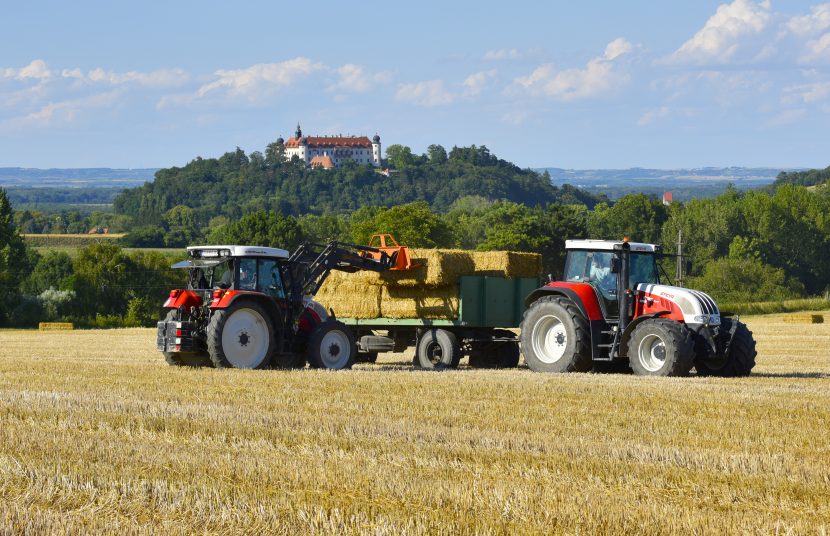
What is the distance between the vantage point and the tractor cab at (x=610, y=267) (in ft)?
62.5

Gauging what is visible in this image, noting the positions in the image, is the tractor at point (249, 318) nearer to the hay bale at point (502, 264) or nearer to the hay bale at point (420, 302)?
the hay bale at point (420, 302)

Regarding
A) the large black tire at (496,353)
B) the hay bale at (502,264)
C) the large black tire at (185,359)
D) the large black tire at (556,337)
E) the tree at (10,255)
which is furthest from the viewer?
the tree at (10,255)

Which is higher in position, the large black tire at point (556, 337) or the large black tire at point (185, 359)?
the large black tire at point (556, 337)

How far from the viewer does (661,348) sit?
18234 millimetres

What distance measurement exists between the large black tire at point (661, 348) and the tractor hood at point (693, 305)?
0.22m

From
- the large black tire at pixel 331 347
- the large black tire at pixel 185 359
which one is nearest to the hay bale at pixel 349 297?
the large black tire at pixel 331 347

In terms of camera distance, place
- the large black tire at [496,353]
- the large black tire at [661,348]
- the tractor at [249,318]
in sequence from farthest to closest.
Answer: the large black tire at [496,353], the tractor at [249,318], the large black tire at [661,348]

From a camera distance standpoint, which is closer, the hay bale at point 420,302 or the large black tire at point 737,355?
the large black tire at point 737,355

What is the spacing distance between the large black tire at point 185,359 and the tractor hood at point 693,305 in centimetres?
722

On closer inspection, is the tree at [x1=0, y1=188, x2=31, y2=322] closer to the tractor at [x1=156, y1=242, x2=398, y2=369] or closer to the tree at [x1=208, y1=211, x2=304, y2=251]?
the tree at [x1=208, y1=211, x2=304, y2=251]

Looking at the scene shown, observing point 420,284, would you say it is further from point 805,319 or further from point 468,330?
point 805,319

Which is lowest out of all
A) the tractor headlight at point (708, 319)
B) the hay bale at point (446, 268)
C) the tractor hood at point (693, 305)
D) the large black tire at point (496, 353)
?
the large black tire at point (496, 353)

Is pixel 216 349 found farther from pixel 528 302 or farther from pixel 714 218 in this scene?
pixel 714 218

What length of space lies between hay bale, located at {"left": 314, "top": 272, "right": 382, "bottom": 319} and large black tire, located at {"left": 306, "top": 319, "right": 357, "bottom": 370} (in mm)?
Answer: 2003
